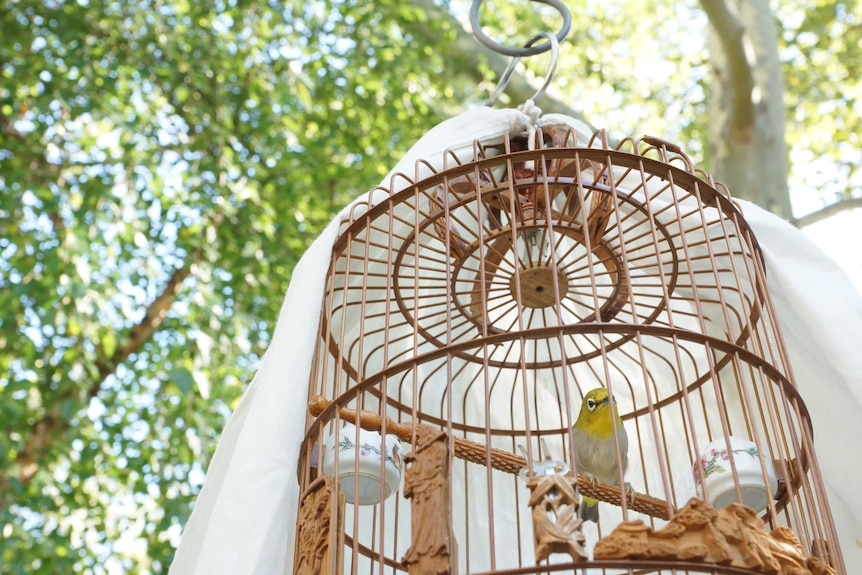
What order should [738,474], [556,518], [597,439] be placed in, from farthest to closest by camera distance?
[597,439] → [738,474] → [556,518]

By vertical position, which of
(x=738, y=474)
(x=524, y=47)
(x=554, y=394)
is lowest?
(x=738, y=474)

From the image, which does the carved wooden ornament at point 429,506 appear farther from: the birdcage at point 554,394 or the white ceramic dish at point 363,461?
the white ceramic dish at point 363,461

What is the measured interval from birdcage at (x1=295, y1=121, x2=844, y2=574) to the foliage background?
1371 mm

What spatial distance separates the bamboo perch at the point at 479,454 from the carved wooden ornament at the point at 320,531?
113 mm

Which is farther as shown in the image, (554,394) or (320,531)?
(554,394)

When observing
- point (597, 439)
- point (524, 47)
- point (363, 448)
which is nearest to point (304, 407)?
point (363, 448)

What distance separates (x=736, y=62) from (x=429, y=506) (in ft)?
8.80

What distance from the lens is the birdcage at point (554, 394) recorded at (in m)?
0.94

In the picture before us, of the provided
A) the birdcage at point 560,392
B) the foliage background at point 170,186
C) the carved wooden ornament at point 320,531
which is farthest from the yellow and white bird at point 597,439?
the foliage background at point 170,186

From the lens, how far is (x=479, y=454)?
1.24 metres

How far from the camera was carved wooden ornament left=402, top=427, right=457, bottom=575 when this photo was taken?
0.93 m

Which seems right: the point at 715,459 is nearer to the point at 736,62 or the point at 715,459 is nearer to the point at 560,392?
the point at 560,392

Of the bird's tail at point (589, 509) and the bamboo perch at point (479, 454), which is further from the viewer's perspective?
the bird's tail at point (589, 509)

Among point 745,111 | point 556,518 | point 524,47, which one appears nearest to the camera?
point 556,518
